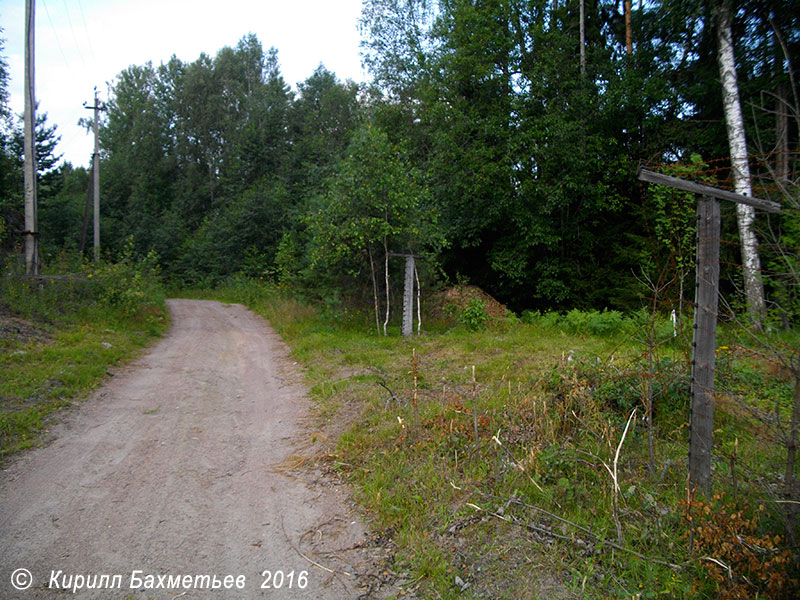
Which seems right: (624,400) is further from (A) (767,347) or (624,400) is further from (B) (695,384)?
(A) (767,347)

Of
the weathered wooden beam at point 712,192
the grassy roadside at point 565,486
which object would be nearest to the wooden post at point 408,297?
the grassy roadside at point 565,486

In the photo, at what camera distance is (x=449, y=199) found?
1808 cm

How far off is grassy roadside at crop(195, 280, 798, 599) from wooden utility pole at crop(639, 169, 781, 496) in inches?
8.0

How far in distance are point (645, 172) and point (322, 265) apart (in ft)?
34.1

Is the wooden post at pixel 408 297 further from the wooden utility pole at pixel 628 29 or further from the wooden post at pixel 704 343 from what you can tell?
the wooden utility pole at pixel 628 29

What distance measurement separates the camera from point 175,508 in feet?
14.3

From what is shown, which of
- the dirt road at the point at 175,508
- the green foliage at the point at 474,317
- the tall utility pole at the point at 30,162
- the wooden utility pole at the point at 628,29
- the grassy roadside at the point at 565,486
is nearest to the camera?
the grassy roadside at the point at 565,486

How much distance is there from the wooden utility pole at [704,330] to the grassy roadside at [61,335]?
625 cm

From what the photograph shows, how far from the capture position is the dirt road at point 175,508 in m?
3.48

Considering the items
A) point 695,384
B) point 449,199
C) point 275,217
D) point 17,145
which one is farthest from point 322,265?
point 17,145

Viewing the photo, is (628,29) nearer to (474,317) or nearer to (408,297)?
(474,317)

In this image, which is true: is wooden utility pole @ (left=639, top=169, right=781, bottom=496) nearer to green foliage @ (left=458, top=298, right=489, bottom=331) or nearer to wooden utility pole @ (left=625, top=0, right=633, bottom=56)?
green foliage @ (left=458, top=298, right=489, bottom=331)

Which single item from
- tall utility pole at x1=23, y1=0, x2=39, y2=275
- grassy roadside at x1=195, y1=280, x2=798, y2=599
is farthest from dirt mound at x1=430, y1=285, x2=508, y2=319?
tall utility pole at x1=23, y1=0, x2=39, y2=275

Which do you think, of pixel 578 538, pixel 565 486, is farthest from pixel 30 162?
pixel 578 538
